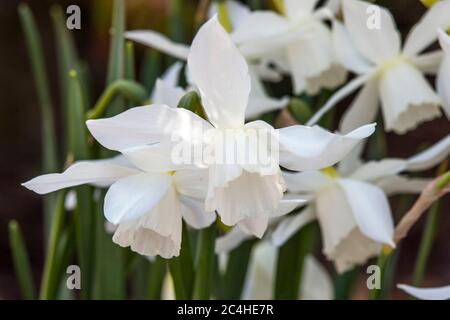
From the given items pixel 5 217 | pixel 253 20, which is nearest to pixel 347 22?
pixel 253 20

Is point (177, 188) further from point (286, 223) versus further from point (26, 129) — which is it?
point (26, 129)

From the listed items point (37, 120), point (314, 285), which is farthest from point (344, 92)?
point (37, 120)

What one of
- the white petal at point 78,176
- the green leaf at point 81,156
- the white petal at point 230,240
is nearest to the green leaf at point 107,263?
the green leaf at point 81,156

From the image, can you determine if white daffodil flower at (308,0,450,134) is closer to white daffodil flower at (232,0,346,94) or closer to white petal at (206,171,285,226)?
white daffodil flower at (232,0,346,94)

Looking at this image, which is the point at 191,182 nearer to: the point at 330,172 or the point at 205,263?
the point at 205,263

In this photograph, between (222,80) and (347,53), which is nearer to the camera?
(222,80)

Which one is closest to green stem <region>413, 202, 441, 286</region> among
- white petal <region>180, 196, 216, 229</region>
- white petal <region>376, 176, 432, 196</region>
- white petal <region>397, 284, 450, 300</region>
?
white petal <region>376, 176, 432, 196</region>

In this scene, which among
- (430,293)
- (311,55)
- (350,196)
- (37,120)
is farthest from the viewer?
(37,120)
